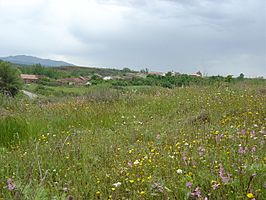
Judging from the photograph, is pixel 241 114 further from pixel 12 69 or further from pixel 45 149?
pixel 12 69

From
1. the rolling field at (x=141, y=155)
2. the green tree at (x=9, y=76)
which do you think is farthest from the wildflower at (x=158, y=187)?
the green tree at (x=9, y=76)

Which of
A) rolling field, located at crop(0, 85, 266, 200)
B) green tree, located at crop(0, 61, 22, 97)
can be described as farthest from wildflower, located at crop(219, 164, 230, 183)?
green tree, located at crop(0, 61, 22, 97)

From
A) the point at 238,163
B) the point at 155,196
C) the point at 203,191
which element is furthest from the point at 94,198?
the point at 238,163

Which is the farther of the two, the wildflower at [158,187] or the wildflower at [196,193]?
the wildflower at [158,187]

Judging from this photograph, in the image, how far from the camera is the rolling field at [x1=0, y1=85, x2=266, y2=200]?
285cm

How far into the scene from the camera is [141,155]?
4258 mm

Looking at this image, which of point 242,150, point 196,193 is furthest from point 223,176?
point 242,150

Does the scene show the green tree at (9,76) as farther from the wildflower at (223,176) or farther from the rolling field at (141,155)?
the wildflower at (223,176)

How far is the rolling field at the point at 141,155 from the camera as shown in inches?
112

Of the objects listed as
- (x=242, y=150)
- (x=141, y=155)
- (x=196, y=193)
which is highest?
(x=242, y=150)

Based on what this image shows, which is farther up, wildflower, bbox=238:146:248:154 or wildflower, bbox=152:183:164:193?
wildflower, bbox=238:146:248:154

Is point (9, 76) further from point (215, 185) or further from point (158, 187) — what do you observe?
point (215, 185)

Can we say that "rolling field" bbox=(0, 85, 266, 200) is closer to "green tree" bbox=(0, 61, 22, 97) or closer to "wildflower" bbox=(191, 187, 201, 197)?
"wildflower" bbox=(191, 187, 201, 197)

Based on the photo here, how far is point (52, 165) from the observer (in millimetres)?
4316
